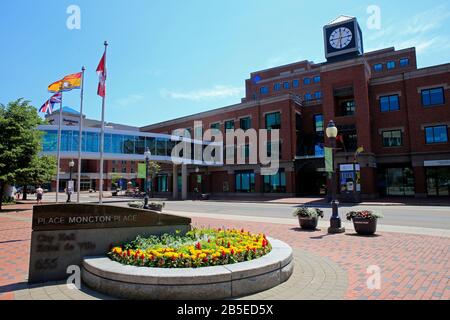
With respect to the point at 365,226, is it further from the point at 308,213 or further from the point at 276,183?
the point at 276,183

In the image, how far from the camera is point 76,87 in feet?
69.0

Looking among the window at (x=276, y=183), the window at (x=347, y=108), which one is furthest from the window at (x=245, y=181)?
the window at (x=347, y=108)

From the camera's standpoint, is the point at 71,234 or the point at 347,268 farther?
the point at 347,268

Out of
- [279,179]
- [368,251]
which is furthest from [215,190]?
[368,251]

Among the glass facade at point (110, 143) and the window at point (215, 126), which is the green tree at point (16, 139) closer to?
the glass facade at point (110, 143)

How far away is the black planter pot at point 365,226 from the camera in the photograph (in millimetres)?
11672

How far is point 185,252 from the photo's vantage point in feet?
20.1

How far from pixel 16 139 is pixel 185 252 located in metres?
23.4

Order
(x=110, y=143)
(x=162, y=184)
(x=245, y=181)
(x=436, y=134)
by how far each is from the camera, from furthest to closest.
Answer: (x=162, y=184) < (x=245, y=181) < (x=110, y=143) < (x=436, y=134)

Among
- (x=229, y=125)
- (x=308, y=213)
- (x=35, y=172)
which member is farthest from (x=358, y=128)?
(x=35, y=172)

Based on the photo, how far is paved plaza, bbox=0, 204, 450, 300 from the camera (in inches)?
209

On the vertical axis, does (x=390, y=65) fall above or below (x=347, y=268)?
above

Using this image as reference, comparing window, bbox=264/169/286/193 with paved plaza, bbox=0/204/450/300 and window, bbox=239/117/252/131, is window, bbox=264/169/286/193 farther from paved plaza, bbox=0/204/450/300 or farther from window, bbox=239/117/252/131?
paved plaza, bbox=0/204/450/300
